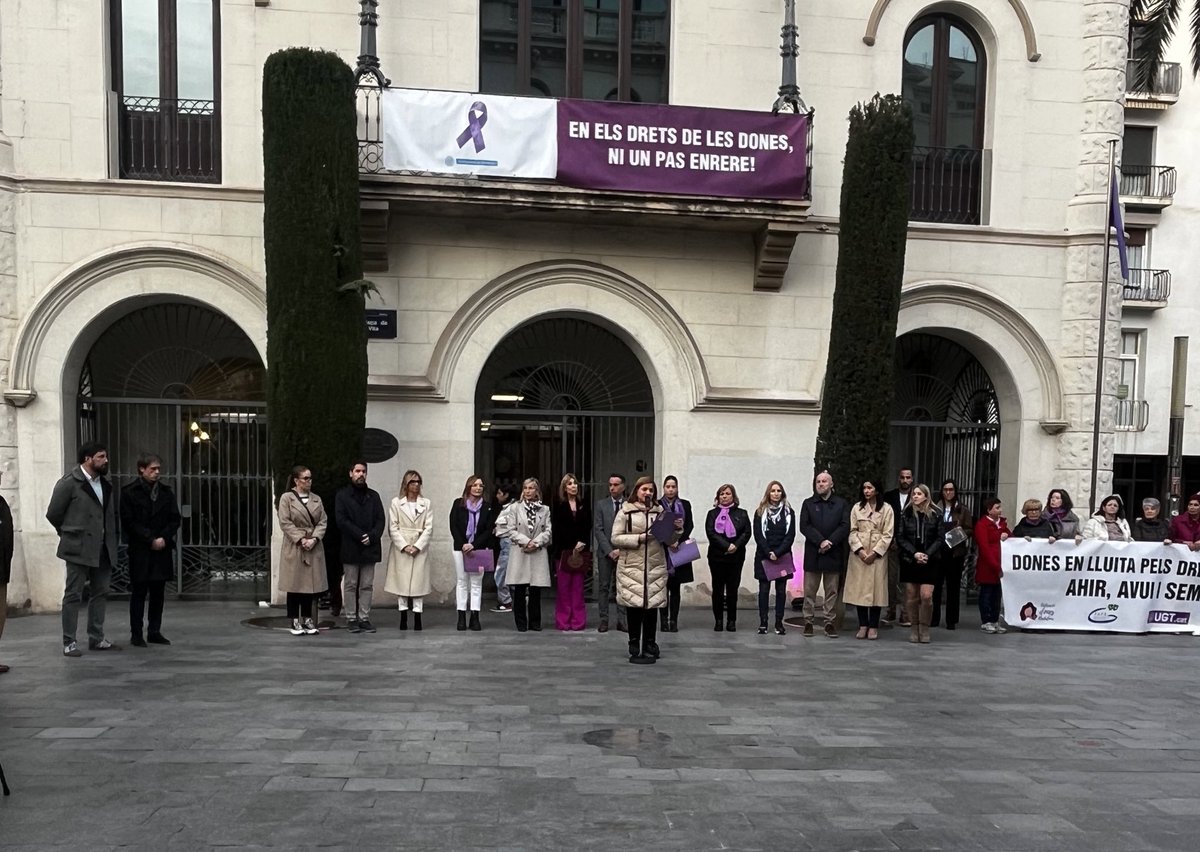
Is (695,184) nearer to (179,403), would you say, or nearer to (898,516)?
(898,516)

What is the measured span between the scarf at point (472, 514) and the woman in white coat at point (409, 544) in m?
0.43

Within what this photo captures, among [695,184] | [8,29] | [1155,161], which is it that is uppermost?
[1155,161]

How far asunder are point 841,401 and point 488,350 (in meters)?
4.57

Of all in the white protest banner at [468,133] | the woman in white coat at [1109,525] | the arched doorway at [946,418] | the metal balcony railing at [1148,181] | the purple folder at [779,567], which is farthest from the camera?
the metal balcony railing at [1148,181]

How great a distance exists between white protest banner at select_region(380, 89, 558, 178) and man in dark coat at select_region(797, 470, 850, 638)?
5144mm

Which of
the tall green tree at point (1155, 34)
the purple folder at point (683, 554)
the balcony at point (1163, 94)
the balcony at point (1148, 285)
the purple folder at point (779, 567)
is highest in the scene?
the balcony at point (1163, 94)

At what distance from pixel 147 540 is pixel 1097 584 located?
35.5 feet

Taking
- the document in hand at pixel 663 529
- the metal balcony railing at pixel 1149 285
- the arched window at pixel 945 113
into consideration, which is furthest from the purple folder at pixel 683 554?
the metal balcony railing at pixel 1149 285

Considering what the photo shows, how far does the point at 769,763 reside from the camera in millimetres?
6027

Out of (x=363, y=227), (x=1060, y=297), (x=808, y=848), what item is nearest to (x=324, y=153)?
(x=363, y=227)

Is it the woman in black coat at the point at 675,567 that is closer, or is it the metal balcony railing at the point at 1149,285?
the woman in black coat at the point at 675,567

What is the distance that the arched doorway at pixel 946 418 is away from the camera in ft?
46.6

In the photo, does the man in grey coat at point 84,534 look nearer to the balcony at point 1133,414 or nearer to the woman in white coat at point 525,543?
the woman in white coat at point 525,543

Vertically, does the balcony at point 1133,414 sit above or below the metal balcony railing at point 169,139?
below
